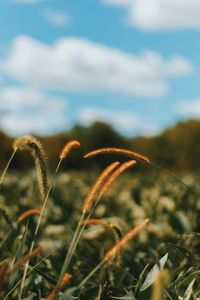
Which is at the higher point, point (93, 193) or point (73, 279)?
point (93, 193)

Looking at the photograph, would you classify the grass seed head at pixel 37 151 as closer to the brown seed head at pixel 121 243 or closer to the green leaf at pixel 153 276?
the green leaf at pixel 153 276

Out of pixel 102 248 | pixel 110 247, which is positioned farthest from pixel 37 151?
pixel 110 247

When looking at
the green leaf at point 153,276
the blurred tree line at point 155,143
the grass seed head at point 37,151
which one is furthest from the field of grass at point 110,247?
the blurred tree line at point 155,143

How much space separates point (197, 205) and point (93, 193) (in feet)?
12.7

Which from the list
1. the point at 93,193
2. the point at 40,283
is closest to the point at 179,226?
the point at 40,283

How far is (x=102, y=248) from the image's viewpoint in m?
3.92

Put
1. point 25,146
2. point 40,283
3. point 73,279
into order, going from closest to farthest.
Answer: point 25,146 < point 73,279 < point 40,283

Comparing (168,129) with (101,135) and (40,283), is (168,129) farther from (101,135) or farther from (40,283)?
(40,283)

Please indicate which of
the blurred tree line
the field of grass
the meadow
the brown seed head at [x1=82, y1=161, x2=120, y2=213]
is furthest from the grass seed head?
the blurred tree line

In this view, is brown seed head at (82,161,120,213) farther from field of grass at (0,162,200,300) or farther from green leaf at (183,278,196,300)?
green leaf at (183,278,196,300)

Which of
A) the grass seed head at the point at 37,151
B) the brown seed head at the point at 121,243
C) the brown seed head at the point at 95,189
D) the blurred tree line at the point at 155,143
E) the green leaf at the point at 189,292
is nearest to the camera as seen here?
the brown seed head at the point at 121,243

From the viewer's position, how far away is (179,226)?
3.99 m

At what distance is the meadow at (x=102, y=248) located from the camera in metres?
1.61

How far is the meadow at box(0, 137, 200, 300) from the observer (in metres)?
1.61
